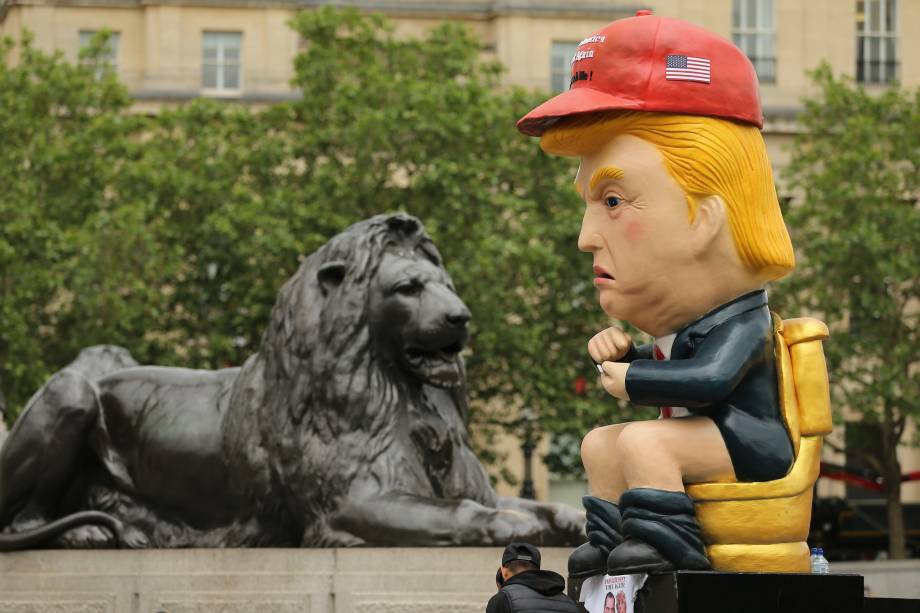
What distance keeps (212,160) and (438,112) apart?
14.2 ft

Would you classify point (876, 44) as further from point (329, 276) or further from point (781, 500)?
point (781, 500)

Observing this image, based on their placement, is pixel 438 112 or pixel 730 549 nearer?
pixel 730 549

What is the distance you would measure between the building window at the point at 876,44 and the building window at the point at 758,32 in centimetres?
233

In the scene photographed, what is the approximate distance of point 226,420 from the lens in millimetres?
12820

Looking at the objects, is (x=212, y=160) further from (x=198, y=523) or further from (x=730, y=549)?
(x=730, y=549)

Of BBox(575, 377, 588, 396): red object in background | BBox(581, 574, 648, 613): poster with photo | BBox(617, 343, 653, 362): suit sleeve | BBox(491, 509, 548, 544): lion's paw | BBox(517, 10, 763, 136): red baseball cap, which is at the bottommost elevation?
BBox(575, 377, 588, 396): red object in background

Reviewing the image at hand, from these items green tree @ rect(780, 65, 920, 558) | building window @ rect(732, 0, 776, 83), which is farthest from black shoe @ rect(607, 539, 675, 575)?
building window @ rect(732, 0, 776, 83)

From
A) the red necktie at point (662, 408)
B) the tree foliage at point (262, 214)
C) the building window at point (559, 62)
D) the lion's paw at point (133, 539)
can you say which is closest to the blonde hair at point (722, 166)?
the red necktie at point (662, 408)

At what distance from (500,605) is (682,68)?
2.20m

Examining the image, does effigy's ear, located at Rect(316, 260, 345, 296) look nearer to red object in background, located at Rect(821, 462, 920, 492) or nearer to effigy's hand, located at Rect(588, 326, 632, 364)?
effigy's hand, located at Rect(588, 326, 632, 364)

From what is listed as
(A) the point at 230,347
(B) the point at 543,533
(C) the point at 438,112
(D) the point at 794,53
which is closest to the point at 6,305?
(A) the point at 230,347

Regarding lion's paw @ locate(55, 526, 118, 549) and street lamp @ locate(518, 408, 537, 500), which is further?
street lamp @ locate(518, 408, 537, 500)

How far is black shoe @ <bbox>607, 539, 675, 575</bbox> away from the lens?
6.12 metres

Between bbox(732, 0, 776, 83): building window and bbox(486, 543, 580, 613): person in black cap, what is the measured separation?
43.6 metres
